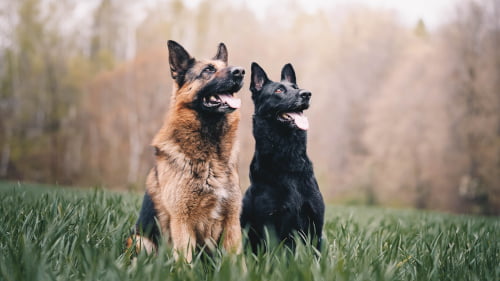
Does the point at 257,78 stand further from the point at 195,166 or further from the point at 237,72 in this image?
the point at 195,166

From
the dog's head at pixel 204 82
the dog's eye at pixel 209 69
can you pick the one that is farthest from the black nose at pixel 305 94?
the dog's eye at pixel 209 69

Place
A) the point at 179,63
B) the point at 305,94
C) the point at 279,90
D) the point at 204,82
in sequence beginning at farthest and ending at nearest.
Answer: the point at 279,90
the point at 305,94
the point at 179,63
the point at 204,82

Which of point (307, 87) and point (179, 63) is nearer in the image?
point (179, 63)

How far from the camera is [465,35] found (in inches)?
784

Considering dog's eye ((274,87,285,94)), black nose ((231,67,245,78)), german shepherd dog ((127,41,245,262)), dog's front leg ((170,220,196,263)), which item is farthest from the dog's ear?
dog's front leg ((170,220,196,263))

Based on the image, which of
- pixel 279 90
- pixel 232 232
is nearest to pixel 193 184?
pixel 232 232

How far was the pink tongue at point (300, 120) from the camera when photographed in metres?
3.49

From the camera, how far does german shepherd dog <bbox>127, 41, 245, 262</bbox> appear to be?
2.96 m

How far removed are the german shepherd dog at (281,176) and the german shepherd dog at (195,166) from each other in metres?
0.28

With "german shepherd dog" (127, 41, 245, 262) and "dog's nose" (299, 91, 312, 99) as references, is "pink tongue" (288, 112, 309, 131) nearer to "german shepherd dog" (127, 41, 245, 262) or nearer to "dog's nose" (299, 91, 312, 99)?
"dog's nose" (299, 91, 312, 99)

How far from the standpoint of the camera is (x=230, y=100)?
10.9 ft

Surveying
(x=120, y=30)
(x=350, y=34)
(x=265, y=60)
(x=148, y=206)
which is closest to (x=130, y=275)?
(x=148, y=206)

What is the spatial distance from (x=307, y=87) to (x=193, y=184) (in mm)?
21384

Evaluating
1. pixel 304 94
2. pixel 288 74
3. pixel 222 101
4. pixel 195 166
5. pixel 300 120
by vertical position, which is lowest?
pixel 195 166
